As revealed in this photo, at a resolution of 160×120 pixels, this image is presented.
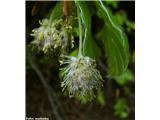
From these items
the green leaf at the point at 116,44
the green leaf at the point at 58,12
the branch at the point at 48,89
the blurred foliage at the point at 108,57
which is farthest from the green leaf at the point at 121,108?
the green leaf at the point at 58,12

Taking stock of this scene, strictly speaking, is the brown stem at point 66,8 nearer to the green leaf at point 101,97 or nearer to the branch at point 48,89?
the branch at point 48,89

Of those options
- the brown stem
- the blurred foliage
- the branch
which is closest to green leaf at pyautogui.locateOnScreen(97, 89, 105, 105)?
the blurred foliage

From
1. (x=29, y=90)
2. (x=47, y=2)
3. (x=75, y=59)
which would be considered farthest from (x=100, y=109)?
(x=75, y=59)

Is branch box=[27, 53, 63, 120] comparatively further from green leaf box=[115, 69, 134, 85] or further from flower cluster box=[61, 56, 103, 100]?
flower cluster box=[61, 56, 103, 100]

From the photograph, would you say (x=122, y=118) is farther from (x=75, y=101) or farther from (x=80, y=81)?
(x=80, y=81)

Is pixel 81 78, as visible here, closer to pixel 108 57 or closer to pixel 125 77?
pixel 108 57

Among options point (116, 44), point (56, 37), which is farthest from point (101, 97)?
point (56, 37)
